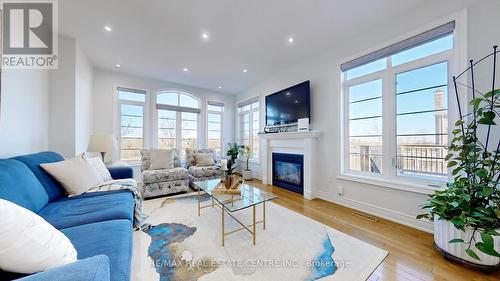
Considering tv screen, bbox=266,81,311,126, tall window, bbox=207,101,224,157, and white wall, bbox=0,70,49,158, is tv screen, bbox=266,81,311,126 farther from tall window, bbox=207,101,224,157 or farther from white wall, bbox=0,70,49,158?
white wall, bbox=0,70,49,158

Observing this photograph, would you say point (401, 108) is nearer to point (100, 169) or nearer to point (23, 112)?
point (100, 169)

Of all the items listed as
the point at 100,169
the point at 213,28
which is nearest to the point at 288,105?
the point at 213,28

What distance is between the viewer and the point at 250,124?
18.0 feet

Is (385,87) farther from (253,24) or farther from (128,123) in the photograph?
(128,123)

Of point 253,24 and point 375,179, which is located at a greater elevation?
point 253,24

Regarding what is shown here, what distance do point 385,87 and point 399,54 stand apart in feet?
1.44

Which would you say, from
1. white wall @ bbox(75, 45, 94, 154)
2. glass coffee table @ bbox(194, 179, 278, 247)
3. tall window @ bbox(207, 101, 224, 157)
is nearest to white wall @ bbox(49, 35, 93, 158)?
white wall @ bbox(75, 45, 94, 154)

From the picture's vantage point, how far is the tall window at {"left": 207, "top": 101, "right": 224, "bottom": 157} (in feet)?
18.6

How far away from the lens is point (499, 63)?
1771mm

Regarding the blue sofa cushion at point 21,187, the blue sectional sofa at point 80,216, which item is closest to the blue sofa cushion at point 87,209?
the blue sectional sofa at point 80,216

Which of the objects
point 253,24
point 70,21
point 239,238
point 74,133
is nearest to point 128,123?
point 74,133

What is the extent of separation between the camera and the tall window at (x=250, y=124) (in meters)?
5.23

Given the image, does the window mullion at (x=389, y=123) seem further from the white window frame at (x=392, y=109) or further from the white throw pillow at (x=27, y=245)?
the white throw pillow at (x=27, y=245)

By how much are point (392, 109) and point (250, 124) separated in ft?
11.6
